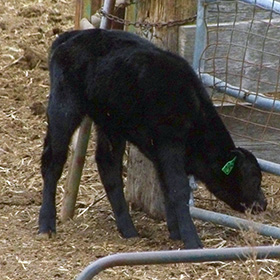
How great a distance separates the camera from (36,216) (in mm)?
6727

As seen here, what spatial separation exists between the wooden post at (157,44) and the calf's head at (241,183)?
0.53 m

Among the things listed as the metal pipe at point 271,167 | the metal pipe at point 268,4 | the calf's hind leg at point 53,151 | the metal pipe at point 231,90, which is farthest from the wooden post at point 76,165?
the metal pipe at point 271,167

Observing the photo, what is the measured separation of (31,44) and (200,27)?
4281mm

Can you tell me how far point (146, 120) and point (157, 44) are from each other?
2.74 ft

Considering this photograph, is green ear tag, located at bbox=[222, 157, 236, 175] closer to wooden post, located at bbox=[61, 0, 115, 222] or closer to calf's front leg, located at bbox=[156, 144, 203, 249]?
calf's front leg, located at bbox=[156, 144, 203, 249]

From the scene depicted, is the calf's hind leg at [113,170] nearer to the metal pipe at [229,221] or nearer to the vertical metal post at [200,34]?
the metal pipe at [229,221]

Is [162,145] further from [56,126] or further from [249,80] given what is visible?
[249,80]

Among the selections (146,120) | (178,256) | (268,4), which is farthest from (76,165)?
(178,256)

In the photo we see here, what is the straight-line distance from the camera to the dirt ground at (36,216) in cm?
553

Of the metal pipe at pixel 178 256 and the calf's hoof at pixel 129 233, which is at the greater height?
the metal pipe at pixel 178 256

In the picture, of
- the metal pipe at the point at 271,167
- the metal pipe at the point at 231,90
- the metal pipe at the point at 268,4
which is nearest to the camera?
the metal pipe at the point at 268,4

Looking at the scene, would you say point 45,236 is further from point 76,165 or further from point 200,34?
point 200,34

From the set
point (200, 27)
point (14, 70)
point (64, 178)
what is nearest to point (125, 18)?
point (200, 27)

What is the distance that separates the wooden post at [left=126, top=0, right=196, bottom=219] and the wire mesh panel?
23 cm
